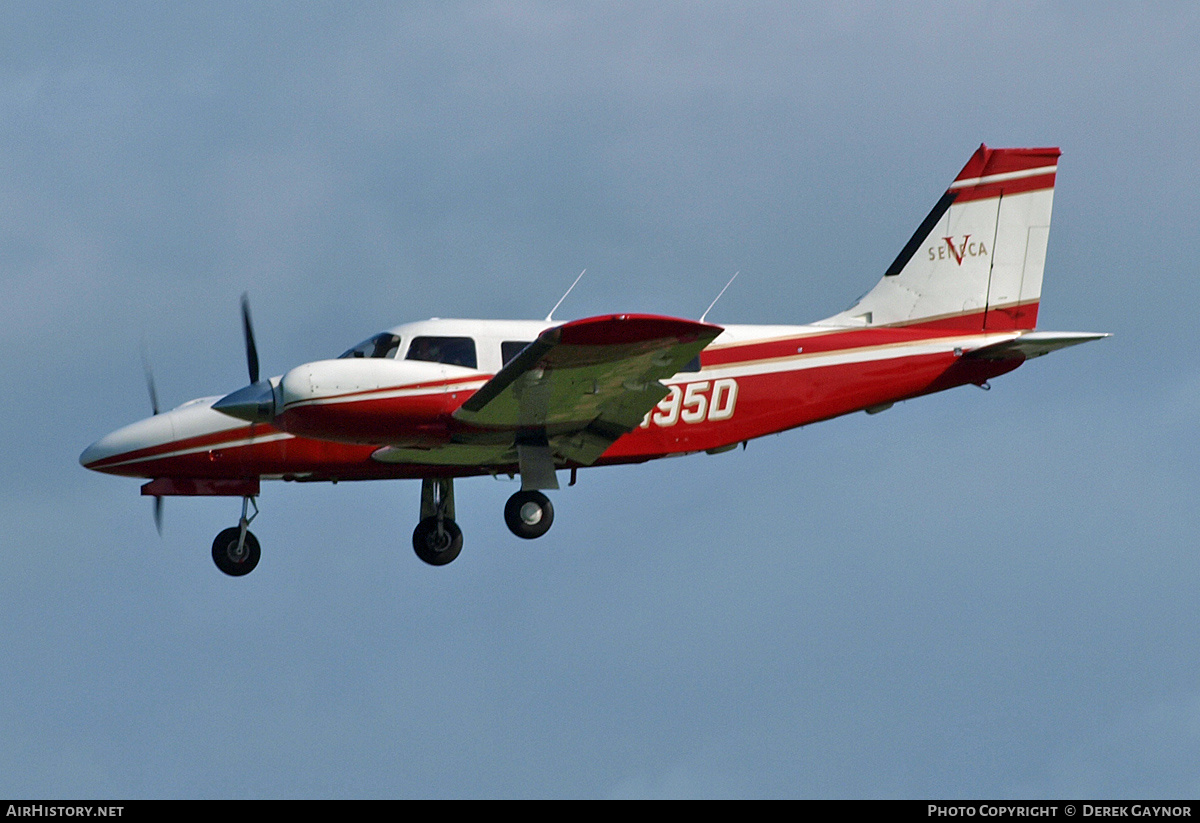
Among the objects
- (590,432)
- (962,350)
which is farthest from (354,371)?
(962,350)

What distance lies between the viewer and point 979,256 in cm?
2623

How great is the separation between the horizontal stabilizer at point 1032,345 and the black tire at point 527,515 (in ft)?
21.9

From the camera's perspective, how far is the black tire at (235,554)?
24828 mm

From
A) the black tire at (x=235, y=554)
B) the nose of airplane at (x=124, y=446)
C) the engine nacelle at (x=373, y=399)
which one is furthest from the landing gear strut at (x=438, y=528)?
the nose of airplane at (x=124, y=446)

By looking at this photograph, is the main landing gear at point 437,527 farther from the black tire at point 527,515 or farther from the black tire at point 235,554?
the black tire at point 235,554

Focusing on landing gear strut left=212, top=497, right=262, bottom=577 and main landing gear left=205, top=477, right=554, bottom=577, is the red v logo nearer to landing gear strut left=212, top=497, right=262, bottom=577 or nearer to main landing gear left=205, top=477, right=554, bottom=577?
main landing gear left=205, top=477, right=554, bottom=577

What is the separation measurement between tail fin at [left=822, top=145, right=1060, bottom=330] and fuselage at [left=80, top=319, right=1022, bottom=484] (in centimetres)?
52

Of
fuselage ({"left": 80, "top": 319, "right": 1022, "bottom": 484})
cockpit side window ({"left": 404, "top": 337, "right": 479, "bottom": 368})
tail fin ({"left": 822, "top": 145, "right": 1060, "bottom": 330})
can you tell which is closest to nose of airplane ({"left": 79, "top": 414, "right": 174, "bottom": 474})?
fuselage ({"left": 80, "top": 319, "right": 1022, "bottom": 484})

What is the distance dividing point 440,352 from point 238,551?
456cm

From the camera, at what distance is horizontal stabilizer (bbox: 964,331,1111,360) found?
24250 mm

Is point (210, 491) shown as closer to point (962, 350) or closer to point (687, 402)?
point (687, 402)

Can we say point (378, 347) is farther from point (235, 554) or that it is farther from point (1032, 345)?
point (1032, 345)

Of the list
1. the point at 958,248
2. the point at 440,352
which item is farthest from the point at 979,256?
the point at 440,352

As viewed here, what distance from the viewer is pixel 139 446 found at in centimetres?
2434
